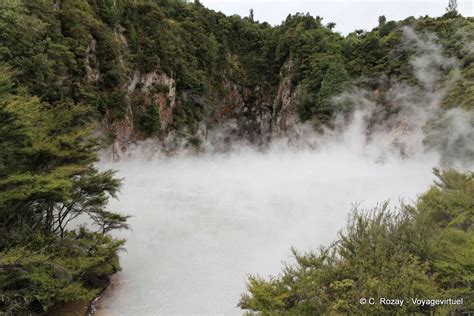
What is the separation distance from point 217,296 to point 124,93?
76.4ft

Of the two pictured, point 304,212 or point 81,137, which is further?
point 304,212

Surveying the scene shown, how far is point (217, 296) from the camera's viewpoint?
13.7 meters

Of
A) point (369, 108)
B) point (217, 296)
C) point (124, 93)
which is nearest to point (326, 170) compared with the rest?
point (369, 108)

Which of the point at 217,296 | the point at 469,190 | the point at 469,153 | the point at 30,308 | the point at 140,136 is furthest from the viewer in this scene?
the point at 140,136

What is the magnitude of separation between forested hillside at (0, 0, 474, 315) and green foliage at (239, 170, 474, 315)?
0.17 ft

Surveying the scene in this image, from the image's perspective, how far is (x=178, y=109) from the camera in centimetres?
3809

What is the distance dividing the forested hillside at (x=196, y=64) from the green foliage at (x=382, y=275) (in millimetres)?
19157

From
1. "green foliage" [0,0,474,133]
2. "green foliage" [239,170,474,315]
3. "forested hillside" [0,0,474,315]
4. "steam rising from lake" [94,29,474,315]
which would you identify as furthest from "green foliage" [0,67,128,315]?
"green foliage" [0,0,474,133]

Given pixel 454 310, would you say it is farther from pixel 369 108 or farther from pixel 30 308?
pixel 369 108

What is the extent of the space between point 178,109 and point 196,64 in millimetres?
6642

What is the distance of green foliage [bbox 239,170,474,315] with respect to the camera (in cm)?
799

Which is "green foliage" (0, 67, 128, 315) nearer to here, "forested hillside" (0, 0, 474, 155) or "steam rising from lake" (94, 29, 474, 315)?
"steam rising from lake" (94, 29, 474, 315)

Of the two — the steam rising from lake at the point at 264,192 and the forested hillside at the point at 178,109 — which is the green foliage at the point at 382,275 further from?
the steam rising from lake at the point at 264,192

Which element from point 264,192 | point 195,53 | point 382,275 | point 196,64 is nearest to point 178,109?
point 196,64
